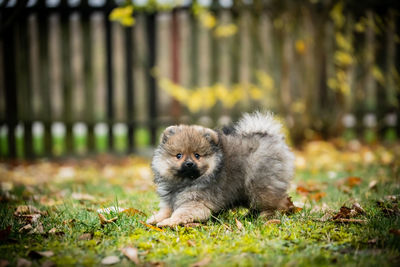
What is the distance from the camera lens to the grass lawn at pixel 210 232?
2.45 metres

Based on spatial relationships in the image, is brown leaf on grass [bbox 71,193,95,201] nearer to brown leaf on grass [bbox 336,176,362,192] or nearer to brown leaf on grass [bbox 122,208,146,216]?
brown leaf on grass [bbox 122,208,146,216]

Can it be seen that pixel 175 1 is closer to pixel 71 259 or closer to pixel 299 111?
pixel 299 111

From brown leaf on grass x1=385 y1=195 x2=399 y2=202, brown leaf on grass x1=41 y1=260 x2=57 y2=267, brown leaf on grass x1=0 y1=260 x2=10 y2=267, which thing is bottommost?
brown leaf on grass x1=41 y1=260 x2=57 y2=267

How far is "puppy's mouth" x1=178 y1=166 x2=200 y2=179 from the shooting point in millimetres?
3336

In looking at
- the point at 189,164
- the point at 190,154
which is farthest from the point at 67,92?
the point at 189,164

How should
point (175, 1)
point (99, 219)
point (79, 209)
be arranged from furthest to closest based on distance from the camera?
point (175, 1), point (79, 209), point (99, 219)

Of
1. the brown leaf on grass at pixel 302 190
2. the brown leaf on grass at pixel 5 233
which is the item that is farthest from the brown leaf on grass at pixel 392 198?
the brown leaf on grass at pixel 5 233

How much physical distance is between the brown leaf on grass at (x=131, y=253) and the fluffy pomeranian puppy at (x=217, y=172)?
645 millimetres

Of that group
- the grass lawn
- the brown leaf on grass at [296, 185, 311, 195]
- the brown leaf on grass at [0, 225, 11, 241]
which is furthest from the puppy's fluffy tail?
the brown leaf on grass at [0, 225, 11, 241]

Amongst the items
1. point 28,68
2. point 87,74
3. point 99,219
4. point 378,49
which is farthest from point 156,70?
point 99,219

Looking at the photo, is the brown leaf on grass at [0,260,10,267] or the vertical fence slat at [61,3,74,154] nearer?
the brown leaf on grass at [0,260,10,267]

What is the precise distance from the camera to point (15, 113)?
292 inches

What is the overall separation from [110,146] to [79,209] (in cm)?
403

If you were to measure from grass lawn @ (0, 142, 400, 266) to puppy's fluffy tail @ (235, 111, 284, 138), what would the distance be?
2.46ft
